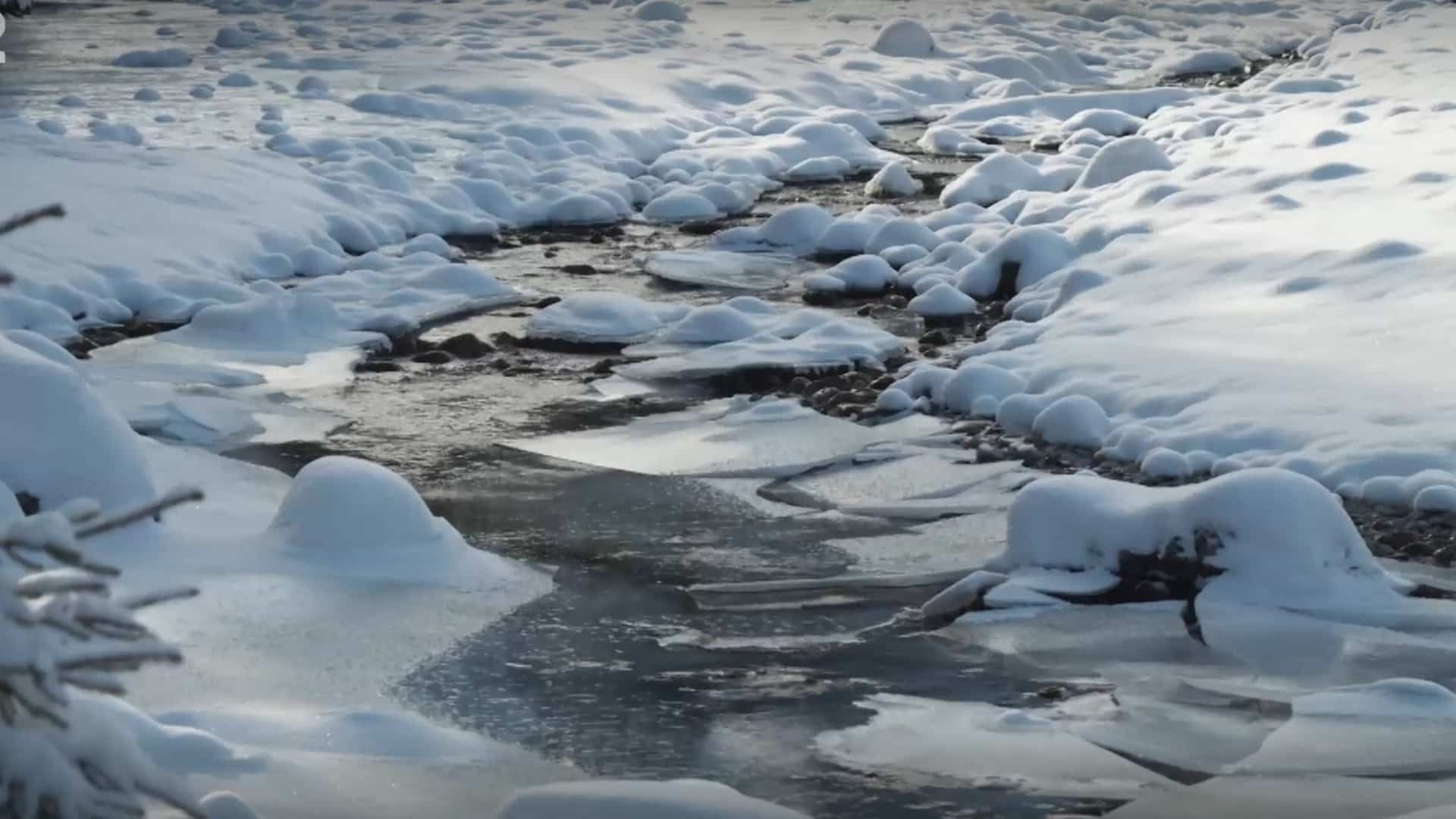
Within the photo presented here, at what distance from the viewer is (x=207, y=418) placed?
21.1 feet

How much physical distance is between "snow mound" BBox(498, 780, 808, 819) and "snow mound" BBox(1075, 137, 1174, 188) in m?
8.09

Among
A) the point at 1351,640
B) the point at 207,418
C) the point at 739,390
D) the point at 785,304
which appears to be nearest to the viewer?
the point at 1351,640

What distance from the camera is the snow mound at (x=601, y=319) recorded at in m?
8.03

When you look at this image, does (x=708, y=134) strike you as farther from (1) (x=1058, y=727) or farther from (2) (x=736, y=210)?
(1) (x=1058, y=727)

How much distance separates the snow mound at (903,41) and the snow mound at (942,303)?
11.8m

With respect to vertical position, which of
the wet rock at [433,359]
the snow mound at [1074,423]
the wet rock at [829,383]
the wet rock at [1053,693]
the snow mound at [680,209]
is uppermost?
the wet rock at [1053,693]

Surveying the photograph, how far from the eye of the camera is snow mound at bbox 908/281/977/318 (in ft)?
27.8

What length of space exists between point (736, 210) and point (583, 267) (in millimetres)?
2169

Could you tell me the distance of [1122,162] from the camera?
11.2 meters

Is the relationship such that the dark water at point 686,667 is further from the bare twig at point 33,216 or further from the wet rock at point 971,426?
the bare twig at point 33,216

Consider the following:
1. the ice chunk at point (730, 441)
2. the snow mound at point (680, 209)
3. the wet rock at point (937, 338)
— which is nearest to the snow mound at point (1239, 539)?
the ice chunk at point (730, 441)

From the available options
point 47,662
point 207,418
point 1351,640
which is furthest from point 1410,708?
point 207,418

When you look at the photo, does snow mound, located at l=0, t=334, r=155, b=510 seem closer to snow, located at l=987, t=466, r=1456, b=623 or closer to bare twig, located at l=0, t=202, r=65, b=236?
snow, located at l=987, t=466, r=1456, b=623

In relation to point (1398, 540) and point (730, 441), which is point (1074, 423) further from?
point (1398, 540)
